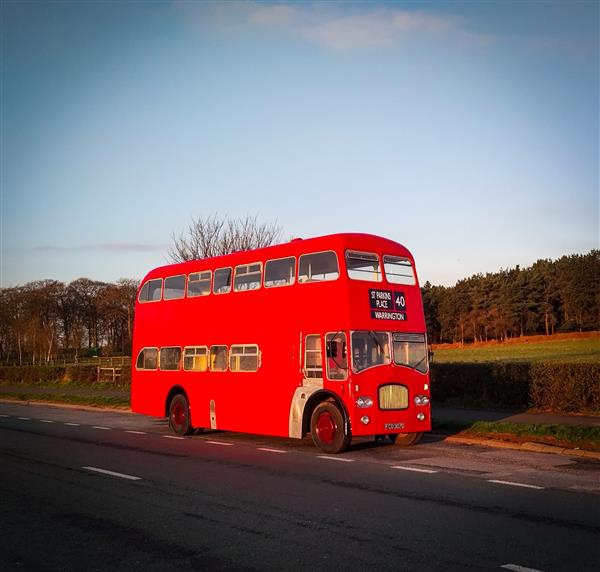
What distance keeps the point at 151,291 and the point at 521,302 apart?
88.4 m

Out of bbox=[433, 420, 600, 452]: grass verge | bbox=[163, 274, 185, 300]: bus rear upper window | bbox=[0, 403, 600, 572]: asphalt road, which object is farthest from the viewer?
bbox=[163, 274, 185, 300]: bus rear upper window

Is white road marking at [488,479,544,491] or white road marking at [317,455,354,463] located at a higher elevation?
white road marking at [488,479,544,491]

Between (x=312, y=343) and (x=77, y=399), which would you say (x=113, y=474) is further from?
(x=77, y=399)

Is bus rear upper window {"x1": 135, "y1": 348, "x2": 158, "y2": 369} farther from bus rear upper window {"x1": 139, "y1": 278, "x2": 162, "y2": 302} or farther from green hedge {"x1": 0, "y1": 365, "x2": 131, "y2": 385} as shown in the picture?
green hedge {"x1": 0, "y1": 365, "x2": 131, "y2": 385}

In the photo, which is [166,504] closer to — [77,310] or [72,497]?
[72,497]

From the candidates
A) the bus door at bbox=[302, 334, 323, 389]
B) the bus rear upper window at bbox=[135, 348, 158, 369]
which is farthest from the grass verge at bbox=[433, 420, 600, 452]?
the bus rear upper window at bbox=[135, 348, 158, 369]

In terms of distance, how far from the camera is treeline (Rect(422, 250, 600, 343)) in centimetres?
9256

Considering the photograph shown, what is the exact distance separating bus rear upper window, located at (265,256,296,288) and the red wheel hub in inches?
116

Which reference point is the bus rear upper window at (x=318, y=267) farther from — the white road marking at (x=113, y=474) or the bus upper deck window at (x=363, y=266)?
the white road marking at (x=113, y=474)

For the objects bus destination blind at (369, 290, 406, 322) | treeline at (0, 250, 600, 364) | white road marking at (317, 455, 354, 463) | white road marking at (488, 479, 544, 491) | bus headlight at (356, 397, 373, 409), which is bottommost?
white road marking at (317, 455, 354, 463)

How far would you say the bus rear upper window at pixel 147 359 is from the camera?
20.2 metres

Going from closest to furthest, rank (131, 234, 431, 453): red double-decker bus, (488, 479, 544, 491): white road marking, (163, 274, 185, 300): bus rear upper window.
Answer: (488, 479, 544, 491): white road marking, (131, 234, 431, 453): red double-decker bus, (163, 274, 185, 300): bus rear upper window

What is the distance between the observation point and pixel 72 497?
31.5 ft

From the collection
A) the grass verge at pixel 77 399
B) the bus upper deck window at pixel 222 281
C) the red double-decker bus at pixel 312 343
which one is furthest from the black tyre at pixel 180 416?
the grass verge at pixel 77 399
